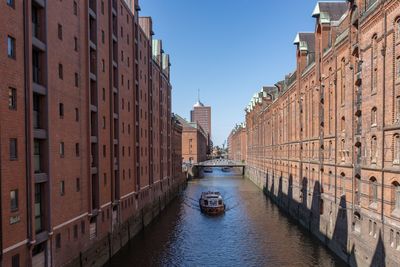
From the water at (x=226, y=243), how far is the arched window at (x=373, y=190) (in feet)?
23.0

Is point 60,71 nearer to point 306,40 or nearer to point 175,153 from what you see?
point 306,40

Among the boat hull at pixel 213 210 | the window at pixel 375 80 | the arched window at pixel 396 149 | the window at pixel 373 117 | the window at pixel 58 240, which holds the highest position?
the window at pixel 375 80

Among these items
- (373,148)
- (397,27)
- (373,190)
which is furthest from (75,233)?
(397,27)

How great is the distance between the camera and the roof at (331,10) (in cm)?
3899

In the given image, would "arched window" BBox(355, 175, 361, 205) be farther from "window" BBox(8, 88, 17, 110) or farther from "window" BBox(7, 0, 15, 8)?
"window" BBox(7, 0, 15, 8)

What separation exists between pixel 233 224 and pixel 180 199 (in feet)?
88.6

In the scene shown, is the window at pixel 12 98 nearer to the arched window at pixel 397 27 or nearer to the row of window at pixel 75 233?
the row of window at pixel 75 233

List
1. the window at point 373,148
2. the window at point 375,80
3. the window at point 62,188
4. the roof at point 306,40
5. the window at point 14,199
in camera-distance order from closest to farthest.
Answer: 1. the window at point 14,199
2. the window at point 62,188
3. the window at point 375,80
4. the window at point 373,148
5. the roof at point 306,40

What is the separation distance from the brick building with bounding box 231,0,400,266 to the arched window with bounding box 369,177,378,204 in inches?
2.5

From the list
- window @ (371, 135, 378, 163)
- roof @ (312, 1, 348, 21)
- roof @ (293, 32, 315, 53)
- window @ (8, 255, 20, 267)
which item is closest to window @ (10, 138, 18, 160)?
window @ (8, 255, 20, 267)

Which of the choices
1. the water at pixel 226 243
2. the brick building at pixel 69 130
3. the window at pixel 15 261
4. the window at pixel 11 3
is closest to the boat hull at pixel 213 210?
the water at pixel 226 243

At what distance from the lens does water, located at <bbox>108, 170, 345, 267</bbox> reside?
3419 centimetres

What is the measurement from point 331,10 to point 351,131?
1479 centimetres

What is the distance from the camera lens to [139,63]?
48.9 metres
